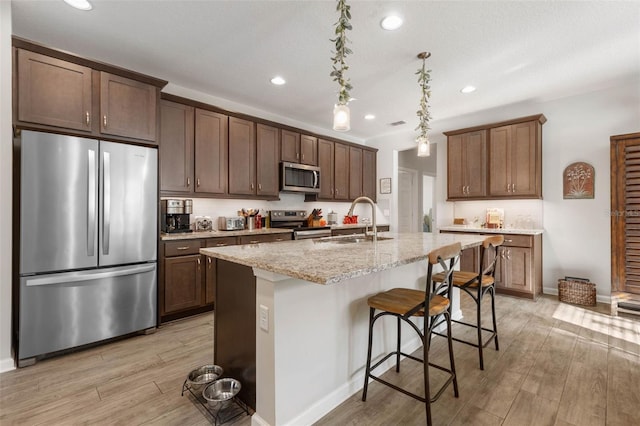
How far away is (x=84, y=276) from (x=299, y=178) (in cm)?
302

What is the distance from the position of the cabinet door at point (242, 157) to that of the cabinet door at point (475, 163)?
10.9 ft

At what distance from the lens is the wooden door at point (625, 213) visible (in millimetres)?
3301

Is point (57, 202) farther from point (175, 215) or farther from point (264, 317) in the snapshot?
point (264, 317)

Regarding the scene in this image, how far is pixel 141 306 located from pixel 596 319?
474 cm

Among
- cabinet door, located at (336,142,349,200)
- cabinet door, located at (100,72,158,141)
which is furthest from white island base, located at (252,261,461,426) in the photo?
cabinet door, located at (336,142,349,200)

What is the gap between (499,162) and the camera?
4355mm

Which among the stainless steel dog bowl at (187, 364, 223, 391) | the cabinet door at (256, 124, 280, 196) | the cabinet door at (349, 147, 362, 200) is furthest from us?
the cabinet door at (349, 147, 362, 200)

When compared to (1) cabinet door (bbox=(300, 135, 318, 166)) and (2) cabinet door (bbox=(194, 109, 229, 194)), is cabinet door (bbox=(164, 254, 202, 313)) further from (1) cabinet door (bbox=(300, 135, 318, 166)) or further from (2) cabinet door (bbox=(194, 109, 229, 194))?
(1) cabinet door (bbox=(300, 135, 318, 166))

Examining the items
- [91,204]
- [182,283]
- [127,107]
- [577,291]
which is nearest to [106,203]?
[91,204]

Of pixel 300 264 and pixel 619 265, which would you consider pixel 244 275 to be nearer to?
pixel 300 264

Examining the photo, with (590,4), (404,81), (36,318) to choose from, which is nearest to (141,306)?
(36,318)

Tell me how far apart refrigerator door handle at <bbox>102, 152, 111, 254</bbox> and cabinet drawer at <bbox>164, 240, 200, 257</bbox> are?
0.54m

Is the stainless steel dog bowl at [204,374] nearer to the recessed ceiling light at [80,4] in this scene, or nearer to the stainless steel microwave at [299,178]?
the recessed ceiling light at [80,4]

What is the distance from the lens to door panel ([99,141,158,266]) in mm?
2602
